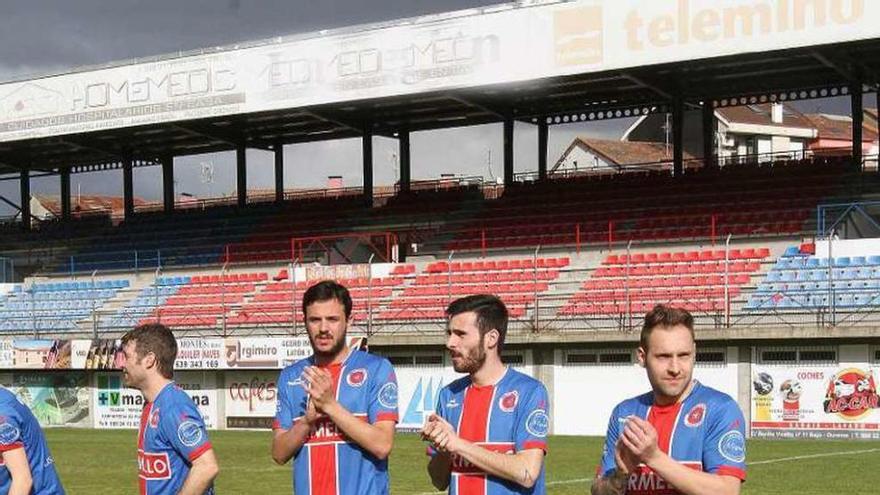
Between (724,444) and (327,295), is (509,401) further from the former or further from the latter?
(724,444)

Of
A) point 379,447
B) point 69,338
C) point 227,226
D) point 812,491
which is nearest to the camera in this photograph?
point 379,447

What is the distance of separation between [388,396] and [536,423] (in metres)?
0.83

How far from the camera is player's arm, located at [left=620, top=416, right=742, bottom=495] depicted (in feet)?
17.7

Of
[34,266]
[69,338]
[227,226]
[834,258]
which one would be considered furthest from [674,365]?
[34,266]

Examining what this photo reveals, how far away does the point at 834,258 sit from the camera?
30703mm

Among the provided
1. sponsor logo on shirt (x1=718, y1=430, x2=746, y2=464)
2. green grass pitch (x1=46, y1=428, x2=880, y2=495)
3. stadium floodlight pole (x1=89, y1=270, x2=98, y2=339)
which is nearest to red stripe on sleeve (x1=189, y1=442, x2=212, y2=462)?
sponsor logo on shirt (x1=718, y1=430, x2=746, y2=464)

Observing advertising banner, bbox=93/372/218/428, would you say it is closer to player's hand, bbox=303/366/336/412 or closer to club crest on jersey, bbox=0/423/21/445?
club crest on jersey, bbox=0/423/21/445

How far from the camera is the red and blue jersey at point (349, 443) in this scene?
7.12 m

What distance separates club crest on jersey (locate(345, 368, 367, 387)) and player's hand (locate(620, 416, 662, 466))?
203cm

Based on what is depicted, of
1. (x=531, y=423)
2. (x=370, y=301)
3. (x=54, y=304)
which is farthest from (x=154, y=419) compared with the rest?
(x=54, y=304)

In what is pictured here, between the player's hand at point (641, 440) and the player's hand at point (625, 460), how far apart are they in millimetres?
98

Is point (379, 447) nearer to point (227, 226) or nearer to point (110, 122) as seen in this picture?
point (110, 122)

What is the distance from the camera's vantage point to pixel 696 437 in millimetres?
5898

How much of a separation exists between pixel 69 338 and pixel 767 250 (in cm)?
1924
